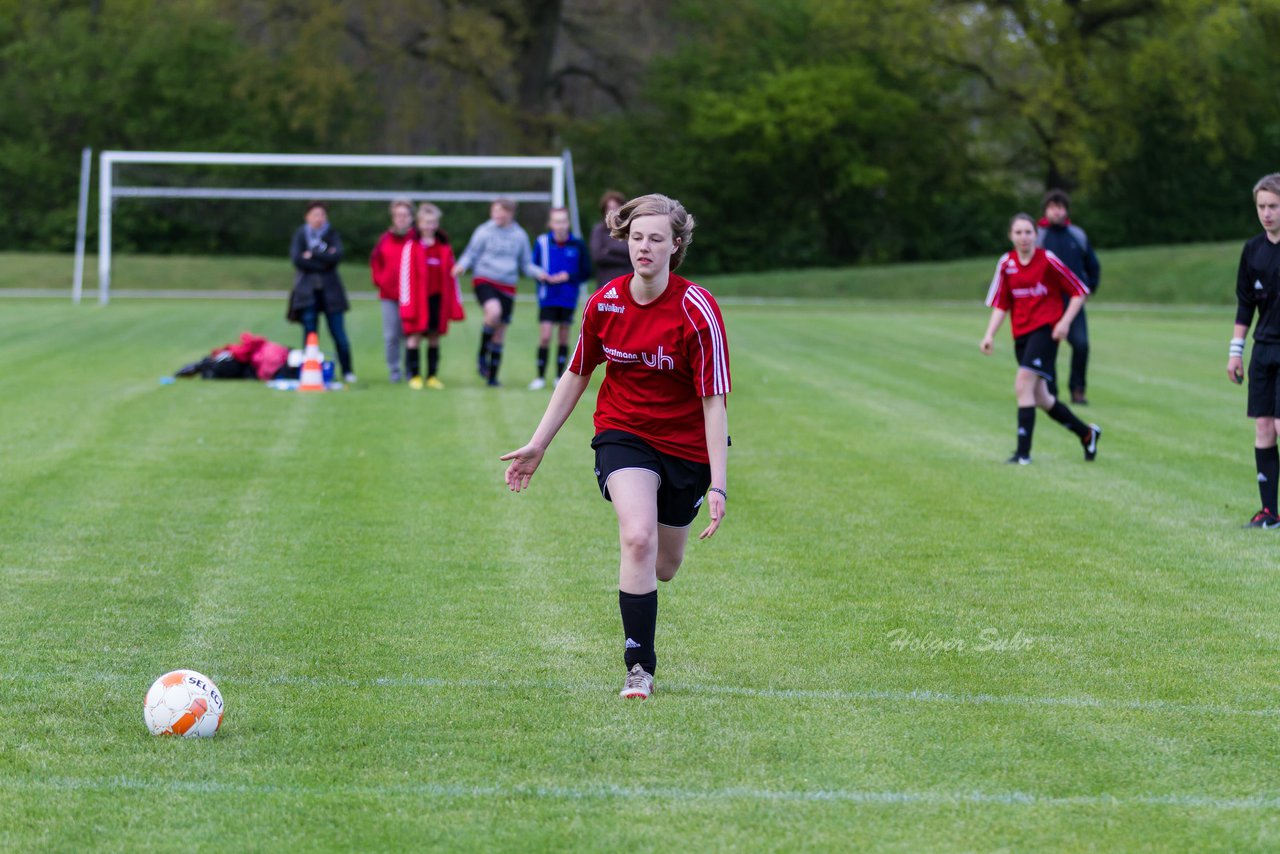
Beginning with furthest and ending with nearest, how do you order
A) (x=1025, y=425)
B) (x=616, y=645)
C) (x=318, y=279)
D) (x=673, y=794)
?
(x=318, y=279) → (x=1025, y=425) → (x=616, y=645) → (x=673, y=794)

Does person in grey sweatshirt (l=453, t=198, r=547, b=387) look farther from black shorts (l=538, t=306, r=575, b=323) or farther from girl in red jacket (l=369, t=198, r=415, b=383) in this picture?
girl in red jacket (l=369, t=198, r=415, b=383)

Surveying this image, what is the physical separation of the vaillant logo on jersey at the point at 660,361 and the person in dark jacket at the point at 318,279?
11.4 m

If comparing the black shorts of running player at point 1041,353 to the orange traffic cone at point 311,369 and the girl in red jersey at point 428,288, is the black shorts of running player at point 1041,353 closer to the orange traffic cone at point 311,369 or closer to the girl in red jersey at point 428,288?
the girl in red jersey at point 428,288

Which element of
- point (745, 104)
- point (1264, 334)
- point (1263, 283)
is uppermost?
point (745, 104)

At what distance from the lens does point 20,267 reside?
41125 millimetres

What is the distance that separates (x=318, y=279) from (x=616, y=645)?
36.6ft

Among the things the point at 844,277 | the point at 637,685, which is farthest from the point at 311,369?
the point at 844,277

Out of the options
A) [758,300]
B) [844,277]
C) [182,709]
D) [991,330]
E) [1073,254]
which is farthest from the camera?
[844,277]

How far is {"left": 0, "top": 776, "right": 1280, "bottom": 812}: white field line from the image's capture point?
459cm

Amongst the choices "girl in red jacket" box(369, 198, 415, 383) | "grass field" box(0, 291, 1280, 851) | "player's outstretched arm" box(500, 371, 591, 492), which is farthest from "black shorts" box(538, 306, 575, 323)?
"player's outstretched arm" box(500, 371, 591, 492)

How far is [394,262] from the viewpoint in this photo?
54.0 ft

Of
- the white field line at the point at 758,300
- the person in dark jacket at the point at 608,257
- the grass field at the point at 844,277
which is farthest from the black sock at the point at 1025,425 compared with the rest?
the grass field at the point at 844,277

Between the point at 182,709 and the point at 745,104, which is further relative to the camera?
the point at 745,104

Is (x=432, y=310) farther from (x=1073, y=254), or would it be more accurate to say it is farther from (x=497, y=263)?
(x=1073, y=254)
